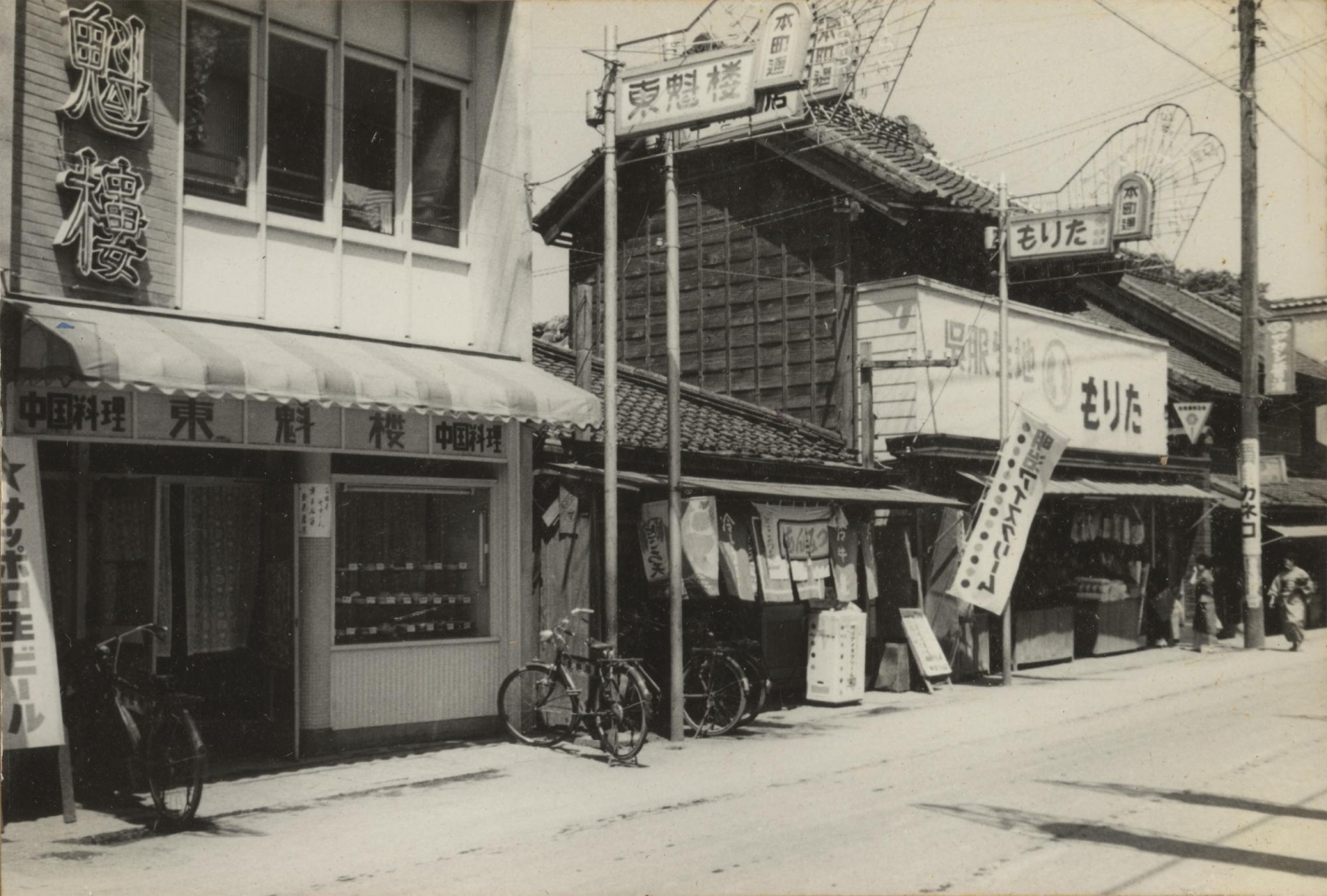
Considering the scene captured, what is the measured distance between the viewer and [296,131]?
41.1 feet

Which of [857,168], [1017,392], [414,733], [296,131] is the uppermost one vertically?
[857,168]

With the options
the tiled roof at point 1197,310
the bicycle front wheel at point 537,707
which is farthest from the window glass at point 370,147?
the tiled roof at point 1197,310

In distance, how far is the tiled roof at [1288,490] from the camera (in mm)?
30159

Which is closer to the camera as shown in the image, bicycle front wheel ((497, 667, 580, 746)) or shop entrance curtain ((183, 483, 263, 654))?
shop entrance curtain ((183, 483, 263, 654))

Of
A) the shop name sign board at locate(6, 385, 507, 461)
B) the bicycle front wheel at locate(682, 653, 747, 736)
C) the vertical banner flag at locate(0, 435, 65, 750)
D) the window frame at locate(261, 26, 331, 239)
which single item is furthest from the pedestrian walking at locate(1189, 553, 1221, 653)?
the vertical banner flag at locate(0, 435, 65, 750)

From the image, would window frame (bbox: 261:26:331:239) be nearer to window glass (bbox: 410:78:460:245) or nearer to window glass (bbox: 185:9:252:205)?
window glass (bbox: 185:9:252:205)

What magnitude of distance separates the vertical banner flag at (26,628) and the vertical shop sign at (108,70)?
307 centimetres

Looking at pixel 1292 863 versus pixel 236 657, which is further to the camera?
pixel 236 657

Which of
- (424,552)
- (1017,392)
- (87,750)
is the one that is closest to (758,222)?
(1017,392)

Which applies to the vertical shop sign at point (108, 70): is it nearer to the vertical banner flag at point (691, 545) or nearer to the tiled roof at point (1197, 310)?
the vertical banner flag at point (691, 545)

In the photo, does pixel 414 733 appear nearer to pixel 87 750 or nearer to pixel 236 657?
pixel 236 657

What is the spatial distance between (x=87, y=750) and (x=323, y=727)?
236 centimetres

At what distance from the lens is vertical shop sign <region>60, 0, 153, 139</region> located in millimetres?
10234

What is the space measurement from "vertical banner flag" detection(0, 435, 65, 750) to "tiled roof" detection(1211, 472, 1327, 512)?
27232 mm
